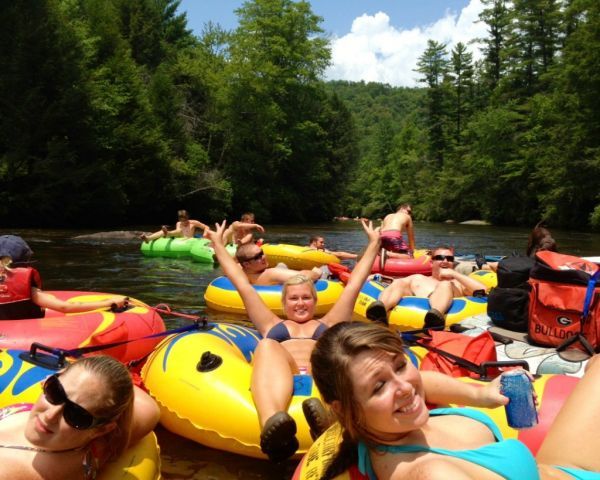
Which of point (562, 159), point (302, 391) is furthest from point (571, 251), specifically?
point (302, 391)

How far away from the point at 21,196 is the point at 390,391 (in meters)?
19.8

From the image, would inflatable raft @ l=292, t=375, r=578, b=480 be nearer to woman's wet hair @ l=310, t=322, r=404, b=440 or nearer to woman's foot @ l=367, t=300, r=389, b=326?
woman's wet hair @ l=310, t=322, r=404, b=440

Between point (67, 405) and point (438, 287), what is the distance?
4201 millimetres

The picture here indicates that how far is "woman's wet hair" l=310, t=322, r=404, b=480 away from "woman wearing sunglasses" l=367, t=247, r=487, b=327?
141 inches

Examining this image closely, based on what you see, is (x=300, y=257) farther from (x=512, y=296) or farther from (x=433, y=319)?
(x=512, y=296)

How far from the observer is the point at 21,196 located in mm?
18781

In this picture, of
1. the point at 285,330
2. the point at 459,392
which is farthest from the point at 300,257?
the point at 459,392

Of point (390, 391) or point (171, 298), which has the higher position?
point (390, 391)

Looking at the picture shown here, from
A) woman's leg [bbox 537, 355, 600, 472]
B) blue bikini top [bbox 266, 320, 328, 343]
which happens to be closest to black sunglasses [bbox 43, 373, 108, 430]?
woman's leg [bbox 537, 355, 600, 472]

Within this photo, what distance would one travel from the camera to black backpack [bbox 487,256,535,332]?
420cm

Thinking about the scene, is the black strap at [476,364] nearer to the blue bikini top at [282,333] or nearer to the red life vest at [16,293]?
the blue bikini top at [282,333]

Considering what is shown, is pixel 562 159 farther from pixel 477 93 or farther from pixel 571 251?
pixel 477 93

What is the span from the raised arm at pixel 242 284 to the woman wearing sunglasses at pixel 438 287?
1833mm

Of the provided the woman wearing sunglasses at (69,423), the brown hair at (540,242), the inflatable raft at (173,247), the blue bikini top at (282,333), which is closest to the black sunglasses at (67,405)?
the woman wearing sunglasses at (69,423)
